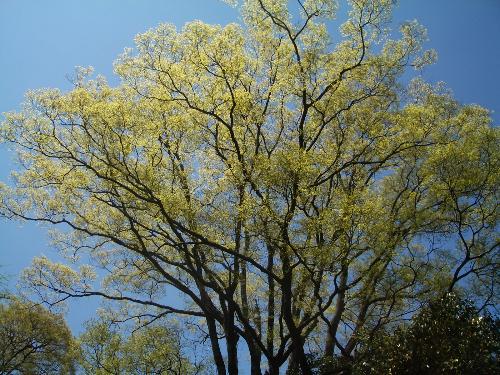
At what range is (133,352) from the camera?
15.4 metres

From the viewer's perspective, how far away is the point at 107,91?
13062 mm

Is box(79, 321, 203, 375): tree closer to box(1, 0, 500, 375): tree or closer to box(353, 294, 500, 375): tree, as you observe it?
box(1, 0, 500, 375): tree

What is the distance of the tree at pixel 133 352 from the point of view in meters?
14.9

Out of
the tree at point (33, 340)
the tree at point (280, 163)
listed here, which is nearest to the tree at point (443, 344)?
the tree at point (280, 163)

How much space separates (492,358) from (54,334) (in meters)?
17.8

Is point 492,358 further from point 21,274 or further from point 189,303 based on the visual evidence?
point 21,274

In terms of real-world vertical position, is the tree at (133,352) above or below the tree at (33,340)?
below

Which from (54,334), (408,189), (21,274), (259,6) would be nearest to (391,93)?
(408,189)

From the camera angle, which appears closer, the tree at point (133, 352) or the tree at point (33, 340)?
the tree at point (133, 352)

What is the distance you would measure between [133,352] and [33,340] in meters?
7.36

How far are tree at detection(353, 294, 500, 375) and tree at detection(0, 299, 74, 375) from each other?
48.2 feet

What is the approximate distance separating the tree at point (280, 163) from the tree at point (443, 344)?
6.03ft

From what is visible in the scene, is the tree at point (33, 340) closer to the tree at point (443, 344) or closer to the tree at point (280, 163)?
the tree at point (280, 163)

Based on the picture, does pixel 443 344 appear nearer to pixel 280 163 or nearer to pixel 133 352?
pixel 280 163
